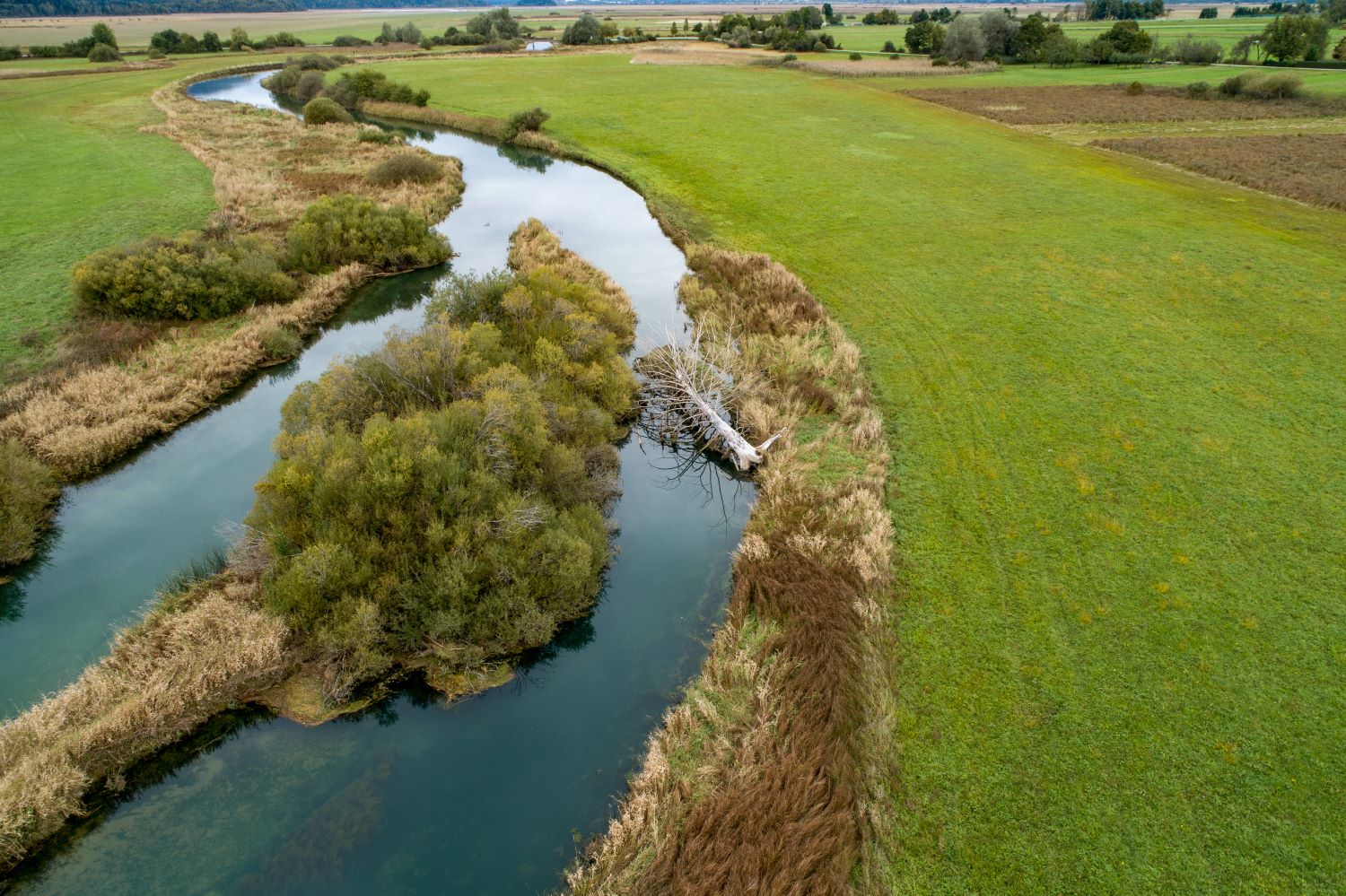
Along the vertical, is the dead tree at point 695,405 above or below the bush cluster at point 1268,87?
below

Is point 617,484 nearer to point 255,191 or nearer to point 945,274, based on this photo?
point 945,274

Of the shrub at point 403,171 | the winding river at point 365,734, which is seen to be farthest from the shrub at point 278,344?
the shrub at point 403,171

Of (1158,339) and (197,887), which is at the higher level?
(1158,339)

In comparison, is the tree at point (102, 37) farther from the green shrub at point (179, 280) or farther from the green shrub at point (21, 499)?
the green shrub at point (21, 499)

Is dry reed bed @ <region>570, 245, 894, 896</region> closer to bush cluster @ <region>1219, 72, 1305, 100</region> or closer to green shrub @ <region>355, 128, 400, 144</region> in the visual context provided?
green shrub @ <region>355, 128, 400, 144</region>

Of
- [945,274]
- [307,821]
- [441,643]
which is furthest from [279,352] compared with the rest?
[945,274]

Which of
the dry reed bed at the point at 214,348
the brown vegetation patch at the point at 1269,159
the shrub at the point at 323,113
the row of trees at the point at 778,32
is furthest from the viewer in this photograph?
the row of trees at the point at 778,32

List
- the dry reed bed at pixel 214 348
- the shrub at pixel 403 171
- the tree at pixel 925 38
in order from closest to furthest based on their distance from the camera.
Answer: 1. the dry reed bed at pixel 214 348
2. the shrub at pixel 403 171
3. the tree at pixel 925 38
